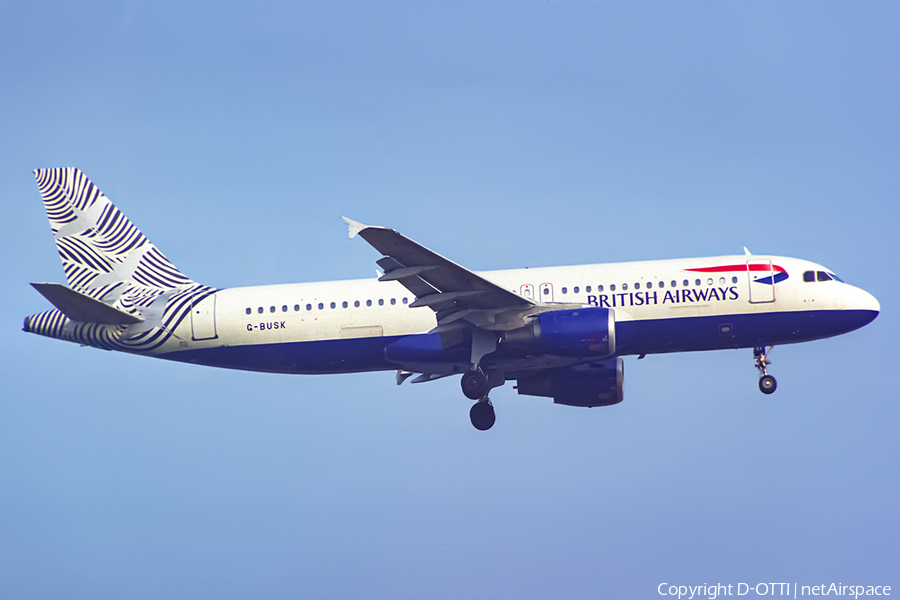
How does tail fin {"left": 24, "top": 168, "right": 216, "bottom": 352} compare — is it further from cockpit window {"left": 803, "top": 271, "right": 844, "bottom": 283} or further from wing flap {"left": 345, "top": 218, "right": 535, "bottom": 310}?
cockpit window {"left": 803, "top": 271, "right": 844, "bottom": 283}

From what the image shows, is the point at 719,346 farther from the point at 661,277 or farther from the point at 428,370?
the point at 428,370

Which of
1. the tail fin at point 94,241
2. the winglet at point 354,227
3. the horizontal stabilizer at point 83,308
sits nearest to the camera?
the winglet at point 354,227

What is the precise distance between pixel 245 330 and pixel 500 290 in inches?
366

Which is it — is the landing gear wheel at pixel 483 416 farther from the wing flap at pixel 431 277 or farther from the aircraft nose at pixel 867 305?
the aircraft nose at pixel 867 305

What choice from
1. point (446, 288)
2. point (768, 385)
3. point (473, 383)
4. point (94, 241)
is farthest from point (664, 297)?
point (94, 241)

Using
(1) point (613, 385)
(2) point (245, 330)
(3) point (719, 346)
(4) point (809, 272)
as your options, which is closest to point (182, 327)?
(2) point (245, 330)

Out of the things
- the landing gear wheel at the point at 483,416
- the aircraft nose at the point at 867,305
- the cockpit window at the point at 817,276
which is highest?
the cockpit window at the point at 817,276

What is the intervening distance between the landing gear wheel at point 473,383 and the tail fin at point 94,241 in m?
11.4

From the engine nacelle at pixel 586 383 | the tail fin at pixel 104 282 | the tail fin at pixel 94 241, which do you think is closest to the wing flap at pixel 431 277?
the engine nacelle at pixel 586 383

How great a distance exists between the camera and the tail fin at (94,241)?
35656 mm

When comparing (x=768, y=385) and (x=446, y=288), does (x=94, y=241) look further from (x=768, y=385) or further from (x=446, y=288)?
(x=768, y=385)

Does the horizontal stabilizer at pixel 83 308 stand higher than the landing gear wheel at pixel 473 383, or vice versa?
the horizontal stabilizer at pixel 83 308

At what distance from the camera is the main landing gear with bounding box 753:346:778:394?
1281 inches

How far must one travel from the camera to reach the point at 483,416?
3444 centimetres
